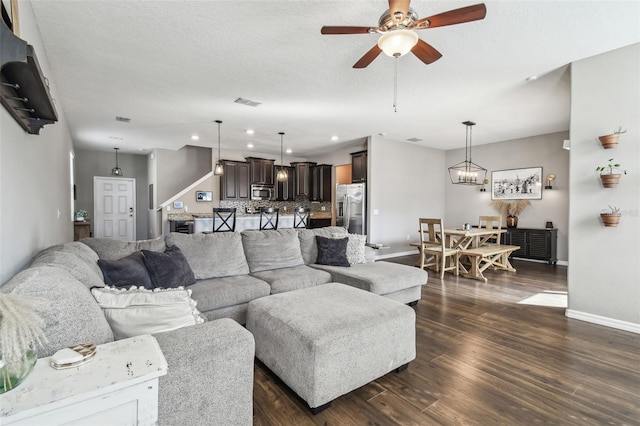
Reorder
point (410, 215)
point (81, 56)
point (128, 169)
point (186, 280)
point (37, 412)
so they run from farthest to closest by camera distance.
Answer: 1. point (128, 169)
2. point (410, 215)
3. point (81, 56)
4. point (186, 280)
5. point (37, 412)

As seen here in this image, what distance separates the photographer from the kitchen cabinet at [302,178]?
909cm

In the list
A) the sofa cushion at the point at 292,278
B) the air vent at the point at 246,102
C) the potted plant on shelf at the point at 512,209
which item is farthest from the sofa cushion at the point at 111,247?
the potted plant on shelf at the point at 512,209

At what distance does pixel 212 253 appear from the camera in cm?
321

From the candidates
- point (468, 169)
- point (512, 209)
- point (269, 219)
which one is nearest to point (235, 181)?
point (269, 219)

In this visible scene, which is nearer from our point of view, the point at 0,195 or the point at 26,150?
the point at 0,195

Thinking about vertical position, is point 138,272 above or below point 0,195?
below

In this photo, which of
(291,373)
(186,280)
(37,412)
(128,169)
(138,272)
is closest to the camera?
(37,412)

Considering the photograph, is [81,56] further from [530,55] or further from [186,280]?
[530,55]

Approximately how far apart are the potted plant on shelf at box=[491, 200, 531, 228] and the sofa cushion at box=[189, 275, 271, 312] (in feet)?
20.8

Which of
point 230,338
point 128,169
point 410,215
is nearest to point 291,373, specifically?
point 230,338

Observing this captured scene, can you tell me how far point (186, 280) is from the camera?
2766mm

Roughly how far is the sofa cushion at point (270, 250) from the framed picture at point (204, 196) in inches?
190

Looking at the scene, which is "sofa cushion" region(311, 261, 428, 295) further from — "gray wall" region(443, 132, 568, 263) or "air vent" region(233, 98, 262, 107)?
"gray wall" region(443, 132, 568, 263)

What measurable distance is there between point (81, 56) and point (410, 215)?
6.82 metres
